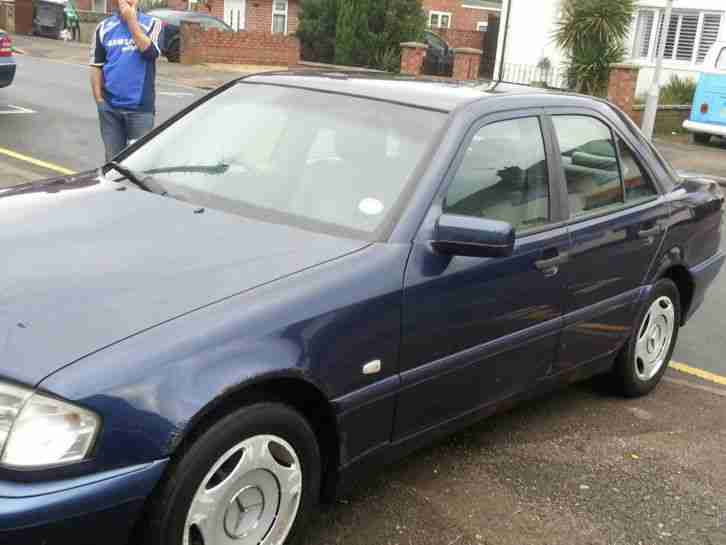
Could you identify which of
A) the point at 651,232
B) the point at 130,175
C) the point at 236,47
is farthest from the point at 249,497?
the point at 236,47

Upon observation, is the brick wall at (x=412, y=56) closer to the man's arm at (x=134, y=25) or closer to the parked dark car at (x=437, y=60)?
the parked dark car at (x=437, y=60)

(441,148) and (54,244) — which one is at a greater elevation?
(441,148)

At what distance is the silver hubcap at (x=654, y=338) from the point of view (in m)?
4.80

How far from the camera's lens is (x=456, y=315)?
339 cm

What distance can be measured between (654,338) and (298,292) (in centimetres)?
271

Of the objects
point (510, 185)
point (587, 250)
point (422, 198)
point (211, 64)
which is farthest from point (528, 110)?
point (211, 64)

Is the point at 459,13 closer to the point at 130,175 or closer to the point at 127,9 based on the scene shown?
the point at 127,9

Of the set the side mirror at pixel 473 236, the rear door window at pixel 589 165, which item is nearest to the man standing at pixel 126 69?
the rear door window at pixel 589 165

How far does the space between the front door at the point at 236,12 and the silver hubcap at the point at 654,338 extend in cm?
3261

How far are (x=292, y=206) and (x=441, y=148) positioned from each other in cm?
60

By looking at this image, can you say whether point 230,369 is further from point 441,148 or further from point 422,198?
point 441,148

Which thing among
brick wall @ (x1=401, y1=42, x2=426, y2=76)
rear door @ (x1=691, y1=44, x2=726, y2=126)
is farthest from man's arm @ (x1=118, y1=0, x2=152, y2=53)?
brick wall @ (x1=401, y1=42, x2=426, y2=76)

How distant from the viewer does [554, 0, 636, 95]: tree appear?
2031cm

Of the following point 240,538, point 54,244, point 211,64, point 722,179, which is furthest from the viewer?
point 211,64
